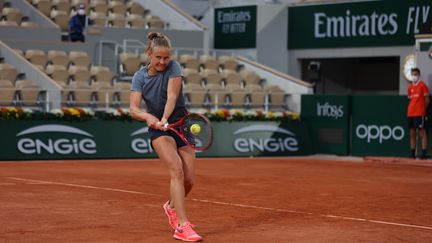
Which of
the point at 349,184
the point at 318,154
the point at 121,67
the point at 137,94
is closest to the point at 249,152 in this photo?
the point at 318,154

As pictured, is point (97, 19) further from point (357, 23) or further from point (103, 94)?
point (357, 23)

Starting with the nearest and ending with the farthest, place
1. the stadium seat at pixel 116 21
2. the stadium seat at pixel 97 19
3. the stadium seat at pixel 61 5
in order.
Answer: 1. the stadium seat at pixel 61 5
2. the stadium seat at pixel 97 19
3. the stadium seat at pixel 116 21

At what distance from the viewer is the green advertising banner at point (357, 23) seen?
28.8 meters

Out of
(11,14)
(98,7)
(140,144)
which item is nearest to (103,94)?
(140,144)

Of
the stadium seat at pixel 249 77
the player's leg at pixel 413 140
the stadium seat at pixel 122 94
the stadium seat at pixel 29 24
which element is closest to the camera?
the player's leg at pixel 413 140

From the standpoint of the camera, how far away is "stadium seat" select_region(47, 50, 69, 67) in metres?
26.5

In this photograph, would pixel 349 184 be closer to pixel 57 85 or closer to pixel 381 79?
pixel 57 85

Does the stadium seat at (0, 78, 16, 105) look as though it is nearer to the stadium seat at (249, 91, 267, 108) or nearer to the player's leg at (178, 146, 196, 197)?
the stadium seat at (249, 91, 267, 108)

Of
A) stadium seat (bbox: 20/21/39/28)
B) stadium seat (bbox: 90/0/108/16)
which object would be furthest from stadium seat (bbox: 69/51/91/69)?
stadium seat (bbox: 90/0/108/16)

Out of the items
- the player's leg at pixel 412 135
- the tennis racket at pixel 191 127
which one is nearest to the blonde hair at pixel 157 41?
the tennis racket at pixel 191 127

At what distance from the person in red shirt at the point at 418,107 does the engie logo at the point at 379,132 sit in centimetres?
90

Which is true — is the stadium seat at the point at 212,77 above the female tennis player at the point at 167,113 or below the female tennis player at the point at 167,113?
above

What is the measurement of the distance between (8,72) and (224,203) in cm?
1270

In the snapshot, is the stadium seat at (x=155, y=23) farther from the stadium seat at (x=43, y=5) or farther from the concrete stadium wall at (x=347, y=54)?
Result: the concrete stadium wall at (x=347, y=54)
